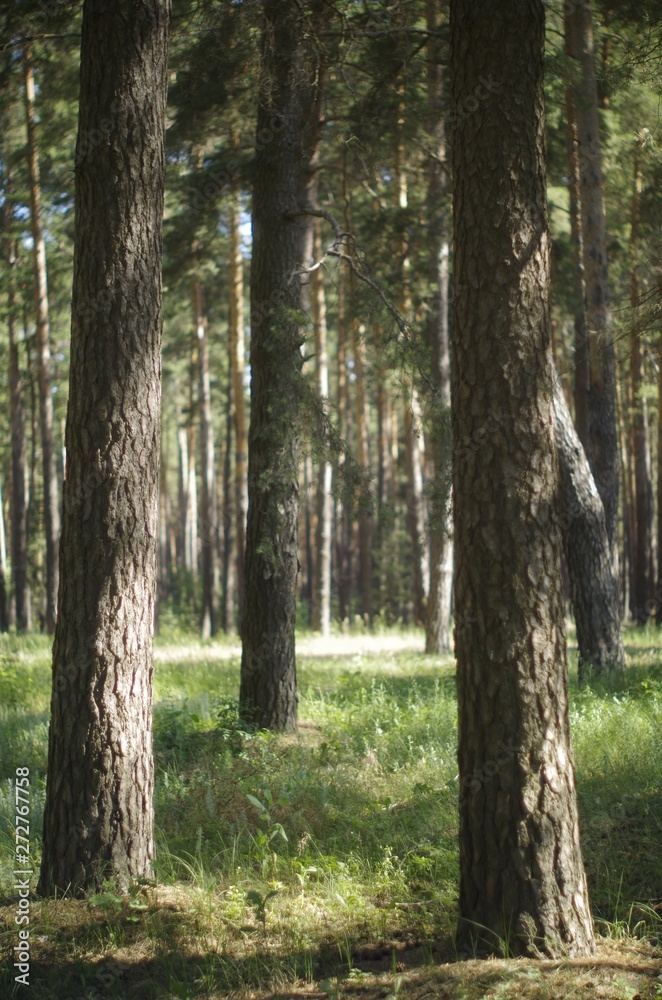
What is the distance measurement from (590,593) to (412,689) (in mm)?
2604

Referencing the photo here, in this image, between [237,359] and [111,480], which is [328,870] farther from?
[237,359]

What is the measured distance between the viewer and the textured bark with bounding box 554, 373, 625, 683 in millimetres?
9711

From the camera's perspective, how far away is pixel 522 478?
3934 mm

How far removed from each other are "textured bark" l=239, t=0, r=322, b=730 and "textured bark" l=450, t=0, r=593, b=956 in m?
3.82

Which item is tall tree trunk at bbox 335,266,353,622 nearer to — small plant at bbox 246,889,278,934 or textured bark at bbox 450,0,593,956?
small plant at bbox 246,889,278,934

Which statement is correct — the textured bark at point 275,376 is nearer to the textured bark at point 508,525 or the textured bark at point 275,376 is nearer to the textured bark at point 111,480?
the textured bark at point 111,480

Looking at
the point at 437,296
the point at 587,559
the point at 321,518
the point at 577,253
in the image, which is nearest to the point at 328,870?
the point at 587,559

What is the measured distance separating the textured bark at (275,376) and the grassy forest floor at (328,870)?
0.63 metres

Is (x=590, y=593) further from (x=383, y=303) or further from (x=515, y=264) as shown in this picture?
(x=515, y=264)

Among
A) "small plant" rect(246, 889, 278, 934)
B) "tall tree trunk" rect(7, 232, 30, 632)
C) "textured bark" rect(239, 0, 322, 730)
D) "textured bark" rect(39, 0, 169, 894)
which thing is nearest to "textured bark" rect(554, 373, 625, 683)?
"textured bark" rect(239, 0, 322, 730)

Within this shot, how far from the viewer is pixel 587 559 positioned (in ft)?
32.1

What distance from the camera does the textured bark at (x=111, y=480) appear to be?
4.69 metres

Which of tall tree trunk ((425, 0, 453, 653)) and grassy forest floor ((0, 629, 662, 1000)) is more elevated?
tall tree trunk ((425, 0, 453, 653))

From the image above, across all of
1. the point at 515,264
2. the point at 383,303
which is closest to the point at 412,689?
the point at 383,303
